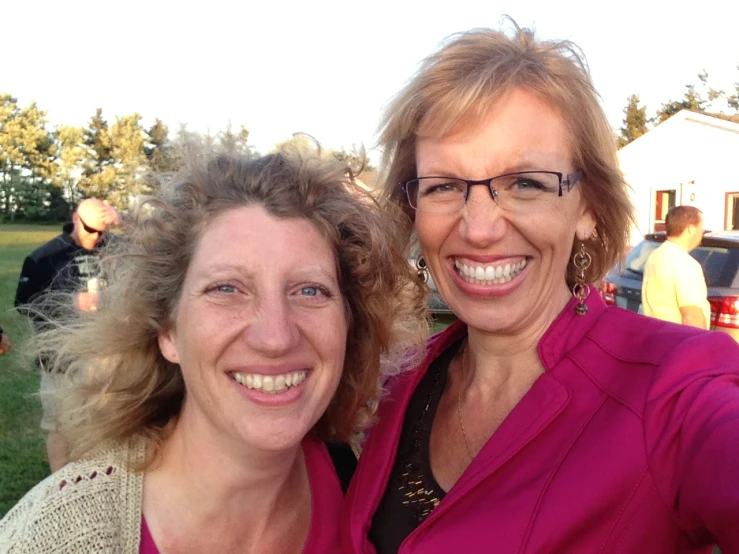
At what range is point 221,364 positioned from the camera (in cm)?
195

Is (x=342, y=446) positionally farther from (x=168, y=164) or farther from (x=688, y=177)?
(x=688, y=177)

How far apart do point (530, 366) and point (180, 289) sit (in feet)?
3.78

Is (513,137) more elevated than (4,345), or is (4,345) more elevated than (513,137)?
(513,137)

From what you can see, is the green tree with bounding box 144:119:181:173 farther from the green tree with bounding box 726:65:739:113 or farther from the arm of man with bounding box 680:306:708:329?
the green tree with bounding box 726:65:739:113

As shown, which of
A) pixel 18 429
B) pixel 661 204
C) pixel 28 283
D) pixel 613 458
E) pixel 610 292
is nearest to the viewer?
pixel 613 458

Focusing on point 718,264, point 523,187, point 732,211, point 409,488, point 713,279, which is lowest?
point 732,211

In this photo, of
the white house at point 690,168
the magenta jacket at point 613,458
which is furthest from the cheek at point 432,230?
the white house at point 690,168

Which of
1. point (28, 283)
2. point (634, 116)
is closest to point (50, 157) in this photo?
point (634, 116)

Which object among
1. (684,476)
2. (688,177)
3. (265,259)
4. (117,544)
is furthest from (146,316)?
(688,177)

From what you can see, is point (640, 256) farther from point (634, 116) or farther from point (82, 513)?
point (634, 116)

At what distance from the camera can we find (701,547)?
5.04 ft

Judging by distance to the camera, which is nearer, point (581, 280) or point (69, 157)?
point (581, 280)

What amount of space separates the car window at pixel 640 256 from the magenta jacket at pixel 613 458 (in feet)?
17.3

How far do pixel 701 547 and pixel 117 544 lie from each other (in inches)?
61.1
